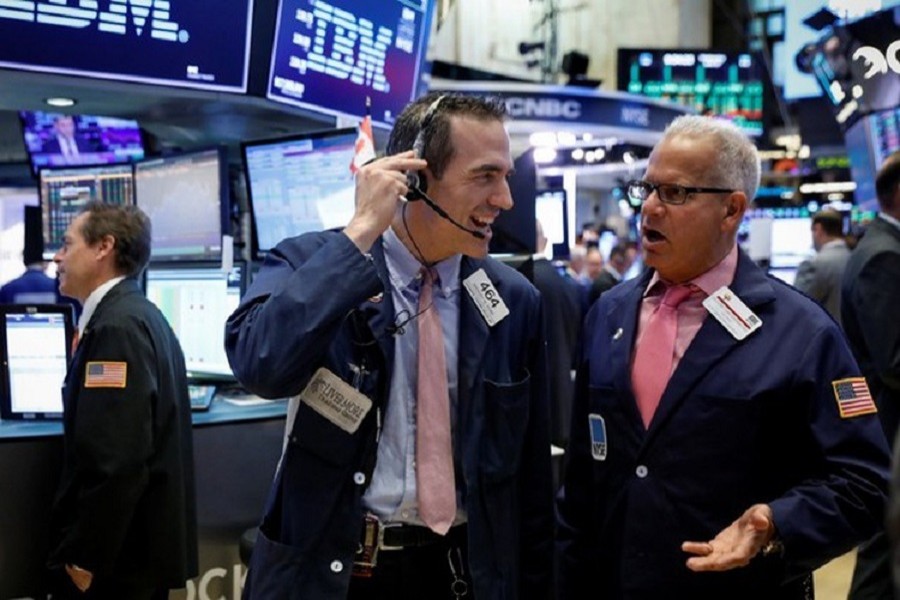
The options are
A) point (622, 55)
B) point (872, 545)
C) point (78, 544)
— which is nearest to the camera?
point (78, 544)

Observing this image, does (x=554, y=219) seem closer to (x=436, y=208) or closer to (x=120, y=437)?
(x=120, y=437)

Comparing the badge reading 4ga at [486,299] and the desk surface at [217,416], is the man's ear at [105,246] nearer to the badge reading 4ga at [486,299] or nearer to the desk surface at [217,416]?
the desk surface at [217,416]

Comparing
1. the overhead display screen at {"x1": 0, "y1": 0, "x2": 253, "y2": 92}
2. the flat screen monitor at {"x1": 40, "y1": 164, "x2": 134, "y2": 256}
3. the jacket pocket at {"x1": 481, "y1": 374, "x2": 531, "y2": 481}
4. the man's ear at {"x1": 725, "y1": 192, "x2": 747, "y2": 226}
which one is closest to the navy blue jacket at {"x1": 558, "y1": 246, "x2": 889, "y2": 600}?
the man's ear at {"x1": 725, "y1": 192, "x2": 747, "y2": 226}

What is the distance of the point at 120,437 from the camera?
110 inches

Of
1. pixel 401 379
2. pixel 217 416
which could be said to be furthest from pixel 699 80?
pixel 401 379

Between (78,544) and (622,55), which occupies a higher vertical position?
(622,55)

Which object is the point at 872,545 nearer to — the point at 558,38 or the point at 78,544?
the point at 78,544

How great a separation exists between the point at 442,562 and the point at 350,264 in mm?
576

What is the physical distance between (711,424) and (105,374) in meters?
1.81

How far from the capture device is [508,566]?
181 cm

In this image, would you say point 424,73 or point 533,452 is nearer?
point 533,452

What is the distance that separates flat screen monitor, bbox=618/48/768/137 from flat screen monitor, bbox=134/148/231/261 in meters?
12.7

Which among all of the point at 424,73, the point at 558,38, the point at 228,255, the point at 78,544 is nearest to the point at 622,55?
the point at 558,38

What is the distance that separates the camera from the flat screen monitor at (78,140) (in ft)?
15.8
